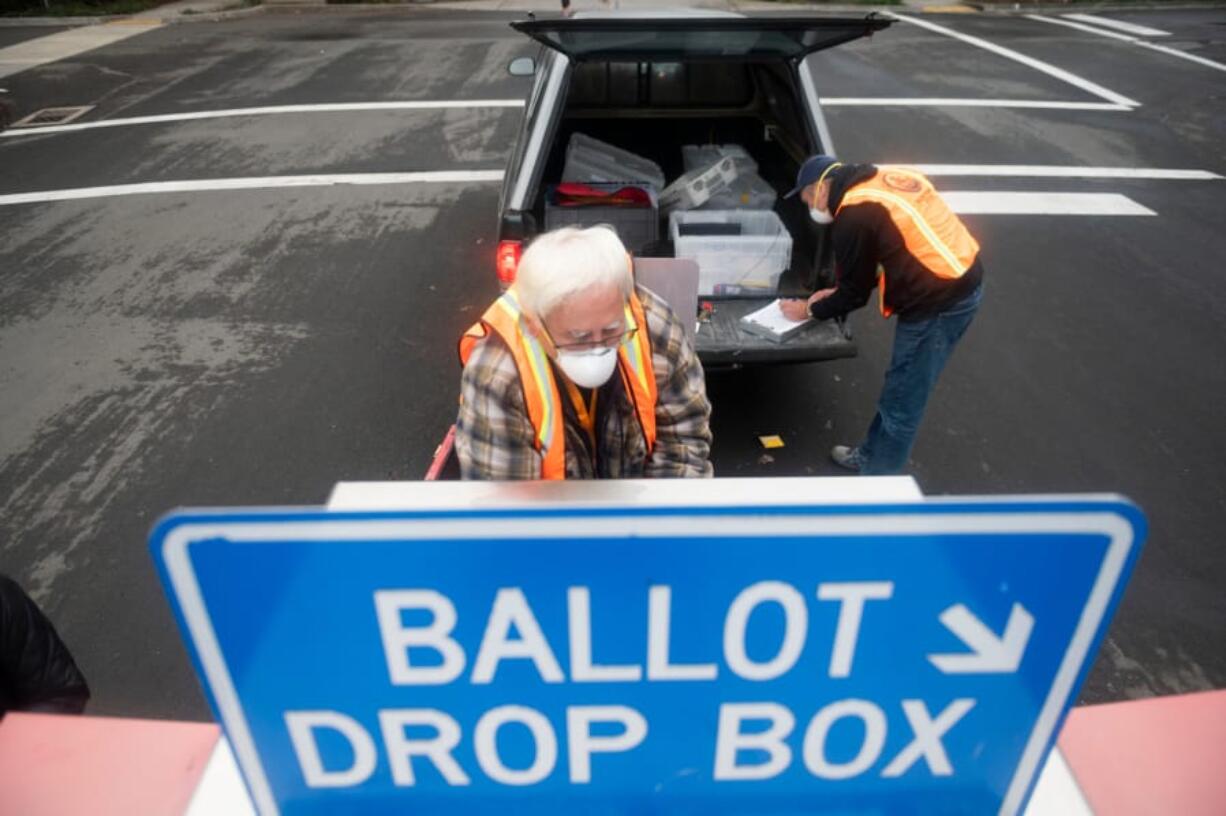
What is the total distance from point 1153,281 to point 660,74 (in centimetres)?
409

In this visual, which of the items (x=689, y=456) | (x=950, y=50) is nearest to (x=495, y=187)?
(x=689, y=456)

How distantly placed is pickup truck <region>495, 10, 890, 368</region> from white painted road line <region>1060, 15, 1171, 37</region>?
553 inches

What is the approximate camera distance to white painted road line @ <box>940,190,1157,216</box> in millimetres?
7430

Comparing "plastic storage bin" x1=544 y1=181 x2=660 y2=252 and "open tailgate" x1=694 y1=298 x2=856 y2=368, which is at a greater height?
"plastic storage bin" x1=544 y1=181 x2=660 y2=252

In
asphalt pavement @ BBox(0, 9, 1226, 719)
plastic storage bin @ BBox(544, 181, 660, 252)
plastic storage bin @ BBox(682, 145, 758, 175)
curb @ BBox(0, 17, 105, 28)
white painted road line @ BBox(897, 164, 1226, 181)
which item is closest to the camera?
asphalt pavement @ BBox(0, 9, 1226, 719)

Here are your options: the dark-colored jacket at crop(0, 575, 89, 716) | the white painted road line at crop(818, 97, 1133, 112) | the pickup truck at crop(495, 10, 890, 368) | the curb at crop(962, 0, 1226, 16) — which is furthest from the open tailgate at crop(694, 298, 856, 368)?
the curb at crop(962, 0, 1226, 16)

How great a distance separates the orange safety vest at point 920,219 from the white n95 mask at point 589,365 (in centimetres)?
190

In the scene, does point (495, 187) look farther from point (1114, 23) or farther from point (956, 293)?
point (1114, 23)

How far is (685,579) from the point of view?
32.1 inches

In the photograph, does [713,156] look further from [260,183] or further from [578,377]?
[260,183]

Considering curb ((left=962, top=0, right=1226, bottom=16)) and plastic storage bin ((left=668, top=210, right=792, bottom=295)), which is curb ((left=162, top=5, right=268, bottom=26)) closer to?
curb ((left=962, top=0, right=1226, bottom=16))

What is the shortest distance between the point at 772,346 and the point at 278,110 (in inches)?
356

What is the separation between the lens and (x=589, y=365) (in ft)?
6.48

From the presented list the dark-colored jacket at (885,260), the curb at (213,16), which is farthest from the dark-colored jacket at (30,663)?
the curb at (213,16)
